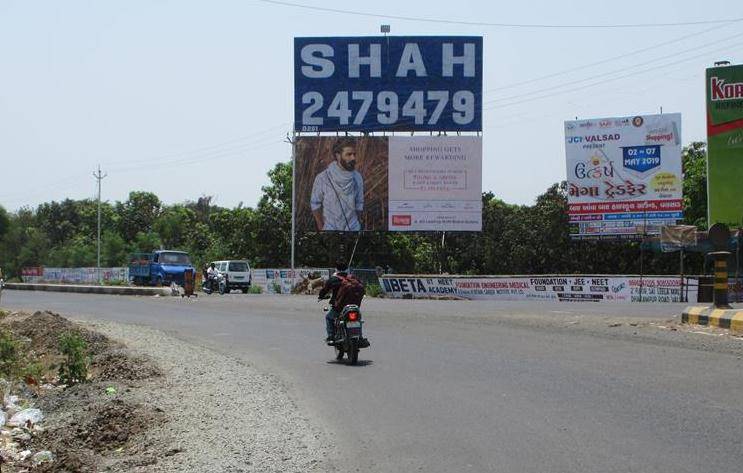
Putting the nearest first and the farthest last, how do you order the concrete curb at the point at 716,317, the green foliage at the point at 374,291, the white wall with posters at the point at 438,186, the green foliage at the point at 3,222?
1. the concrete curb at the point at 716,317
2. the green foliage at the point at 374,291
3. the white wall with posters at the point at 438,186
4. the green foliage at the point at 3,222

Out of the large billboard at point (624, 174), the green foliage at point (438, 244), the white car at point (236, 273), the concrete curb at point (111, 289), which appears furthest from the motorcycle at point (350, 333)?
the green foliage at point (438, 244)

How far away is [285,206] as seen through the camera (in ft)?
211

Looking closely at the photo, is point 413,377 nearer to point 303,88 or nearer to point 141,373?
point 141,373

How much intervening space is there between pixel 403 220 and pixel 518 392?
108 ft

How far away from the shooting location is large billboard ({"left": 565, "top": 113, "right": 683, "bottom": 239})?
41.5 metres

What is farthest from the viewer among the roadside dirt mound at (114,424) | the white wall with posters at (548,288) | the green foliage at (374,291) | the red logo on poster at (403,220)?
the red logo on poster at (403,220)

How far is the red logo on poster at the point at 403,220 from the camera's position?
43.5 meters

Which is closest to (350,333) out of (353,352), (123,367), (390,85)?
(353,352)

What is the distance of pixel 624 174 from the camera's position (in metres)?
41.8

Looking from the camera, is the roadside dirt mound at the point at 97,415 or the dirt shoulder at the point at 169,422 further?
the roadside dirt mound at the point at 97,415

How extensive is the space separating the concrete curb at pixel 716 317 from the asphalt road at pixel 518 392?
0.98 metres

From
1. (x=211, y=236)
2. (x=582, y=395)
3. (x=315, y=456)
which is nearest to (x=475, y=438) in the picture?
(x=315, y=456)

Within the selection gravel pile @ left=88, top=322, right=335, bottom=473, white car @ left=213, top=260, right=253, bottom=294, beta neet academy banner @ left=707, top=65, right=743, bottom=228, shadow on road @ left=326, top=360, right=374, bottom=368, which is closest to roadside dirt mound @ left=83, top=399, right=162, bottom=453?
gravel pile @ left=88, top=322, right=335, bottom=473

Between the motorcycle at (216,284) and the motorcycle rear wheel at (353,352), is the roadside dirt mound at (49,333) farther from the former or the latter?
the motorcycle at (216,284)
